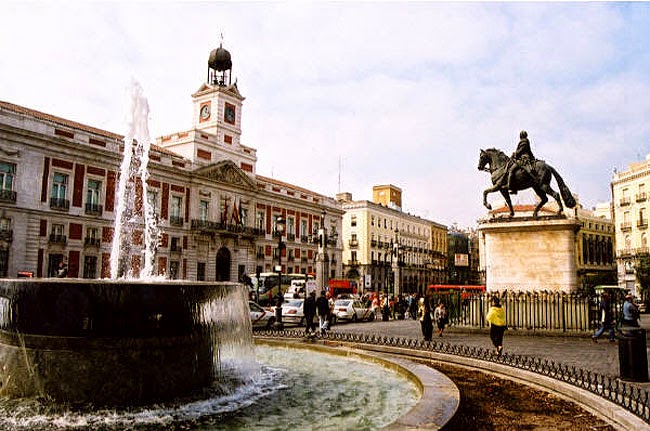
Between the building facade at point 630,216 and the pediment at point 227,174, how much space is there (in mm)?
40711

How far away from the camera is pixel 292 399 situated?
6113 millimetres

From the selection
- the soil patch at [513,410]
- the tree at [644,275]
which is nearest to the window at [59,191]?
the soil patch at [513,410]

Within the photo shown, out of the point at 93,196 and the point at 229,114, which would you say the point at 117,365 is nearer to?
the point at 93,196

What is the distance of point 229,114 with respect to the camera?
50.9 m

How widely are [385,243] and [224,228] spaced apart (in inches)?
1368

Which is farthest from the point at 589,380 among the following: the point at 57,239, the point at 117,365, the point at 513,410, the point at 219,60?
the point at 219,60

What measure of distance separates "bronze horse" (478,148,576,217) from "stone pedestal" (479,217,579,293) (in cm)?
53

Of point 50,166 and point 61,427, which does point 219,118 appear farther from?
point 61,427

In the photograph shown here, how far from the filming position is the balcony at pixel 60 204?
34000mm

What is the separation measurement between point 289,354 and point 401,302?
20211 millimetres

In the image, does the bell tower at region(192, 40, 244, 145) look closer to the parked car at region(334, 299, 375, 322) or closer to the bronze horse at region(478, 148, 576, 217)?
the parked car at region(334, 299, 375, 322)

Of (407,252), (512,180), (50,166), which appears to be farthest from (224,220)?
(407,252)

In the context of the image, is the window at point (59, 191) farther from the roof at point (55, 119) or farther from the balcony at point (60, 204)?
the roof at point (55, 119)

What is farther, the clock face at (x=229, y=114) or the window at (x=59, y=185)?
the clock face at (x=229, y=114)
